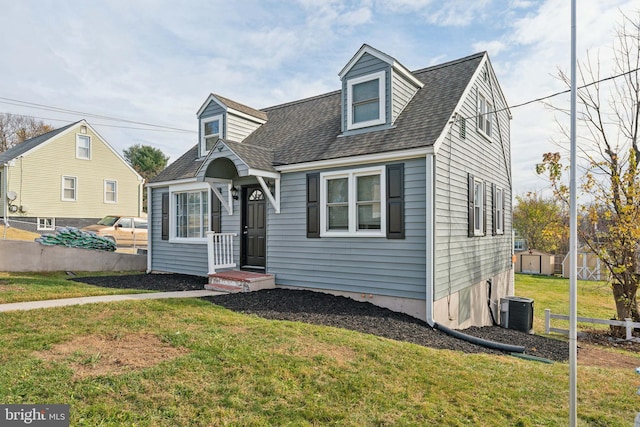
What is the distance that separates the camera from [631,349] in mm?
8773

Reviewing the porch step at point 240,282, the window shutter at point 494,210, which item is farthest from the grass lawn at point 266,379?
the window shutter at point 494,210

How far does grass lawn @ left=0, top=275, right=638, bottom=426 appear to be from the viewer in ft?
10.1

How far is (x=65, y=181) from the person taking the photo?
71.9 ft

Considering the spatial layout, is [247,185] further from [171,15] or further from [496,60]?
[496,60]

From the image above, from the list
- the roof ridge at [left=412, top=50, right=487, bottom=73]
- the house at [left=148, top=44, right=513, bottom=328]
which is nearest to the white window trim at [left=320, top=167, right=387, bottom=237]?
the house at [left=148, top=44, right=513, bottom=328]

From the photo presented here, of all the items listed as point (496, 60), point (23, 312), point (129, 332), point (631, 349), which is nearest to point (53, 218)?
point (23, 312)

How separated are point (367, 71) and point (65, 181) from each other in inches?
846

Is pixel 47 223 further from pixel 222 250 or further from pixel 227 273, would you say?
pixel 227 273

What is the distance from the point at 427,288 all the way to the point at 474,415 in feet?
11.9

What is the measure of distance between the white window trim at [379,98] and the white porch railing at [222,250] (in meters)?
4.36

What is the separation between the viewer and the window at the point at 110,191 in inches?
925

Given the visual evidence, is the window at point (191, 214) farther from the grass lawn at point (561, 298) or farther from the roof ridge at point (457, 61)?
the grass lawn at point (561, 298)

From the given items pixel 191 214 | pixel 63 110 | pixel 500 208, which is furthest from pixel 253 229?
pixel 63 110

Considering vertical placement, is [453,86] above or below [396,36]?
below
